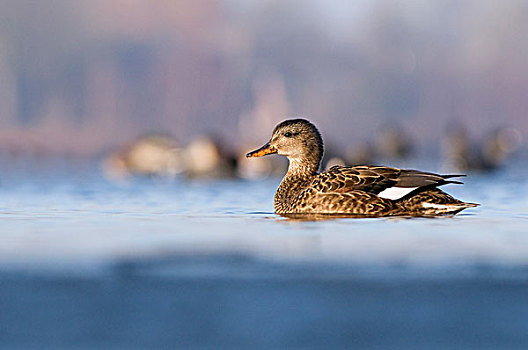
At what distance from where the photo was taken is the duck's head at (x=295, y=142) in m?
11.5

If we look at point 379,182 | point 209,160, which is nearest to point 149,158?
point 209,160

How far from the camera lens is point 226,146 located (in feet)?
87.5

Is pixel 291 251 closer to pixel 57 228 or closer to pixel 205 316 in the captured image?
pixel 205 316

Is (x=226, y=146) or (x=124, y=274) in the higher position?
(x=226, y=146)

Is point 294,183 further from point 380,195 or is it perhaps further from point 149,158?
point 149,158

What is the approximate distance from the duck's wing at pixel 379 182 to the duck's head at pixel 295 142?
123cm

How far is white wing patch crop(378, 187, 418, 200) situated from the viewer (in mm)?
9977

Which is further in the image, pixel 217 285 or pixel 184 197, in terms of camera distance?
pixel 184 197

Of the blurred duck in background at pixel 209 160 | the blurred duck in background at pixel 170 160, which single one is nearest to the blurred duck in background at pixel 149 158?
the blurred duck in background at pixel 170 160

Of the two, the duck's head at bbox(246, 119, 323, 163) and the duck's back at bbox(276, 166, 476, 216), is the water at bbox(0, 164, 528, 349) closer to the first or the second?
the duck's back at bbox(276, 166, 476, 216)

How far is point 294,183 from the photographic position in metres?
11.2

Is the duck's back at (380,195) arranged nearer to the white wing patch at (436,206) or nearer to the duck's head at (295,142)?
the white wing patch at (436,206)

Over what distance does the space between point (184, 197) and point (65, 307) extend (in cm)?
1054

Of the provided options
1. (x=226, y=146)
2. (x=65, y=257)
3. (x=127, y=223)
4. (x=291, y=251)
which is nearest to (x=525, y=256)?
(x=291, y=251)
